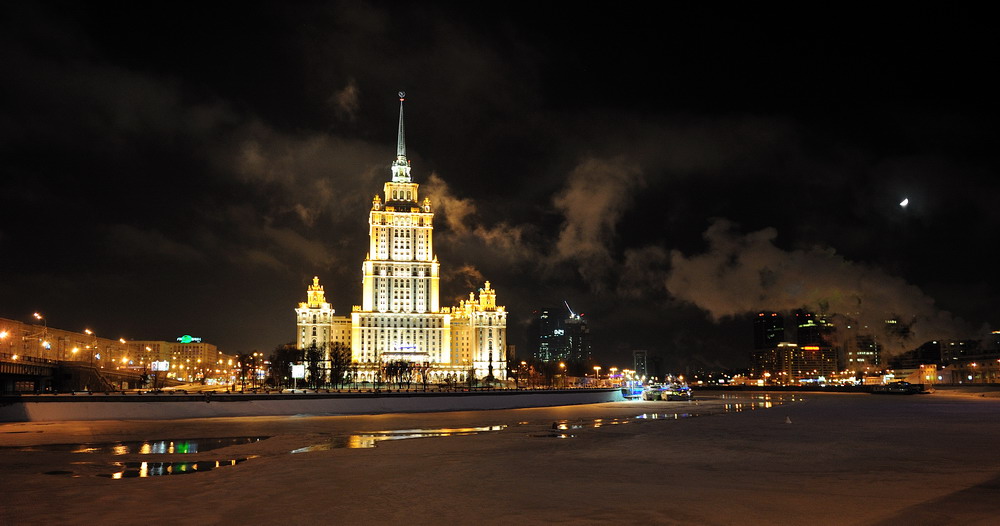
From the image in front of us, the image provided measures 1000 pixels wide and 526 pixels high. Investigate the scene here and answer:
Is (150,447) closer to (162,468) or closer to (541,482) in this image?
(162,468)

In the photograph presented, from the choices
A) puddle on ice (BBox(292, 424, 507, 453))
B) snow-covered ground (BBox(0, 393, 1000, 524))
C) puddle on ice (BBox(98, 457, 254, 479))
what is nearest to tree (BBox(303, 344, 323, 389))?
puddle on ice (BBox(292, 424, 507, 453))

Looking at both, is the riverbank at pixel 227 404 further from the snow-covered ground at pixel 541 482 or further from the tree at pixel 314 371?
the tree at pixel 314 371

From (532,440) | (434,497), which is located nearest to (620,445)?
(532,440)

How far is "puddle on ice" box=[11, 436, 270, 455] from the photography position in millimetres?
28844

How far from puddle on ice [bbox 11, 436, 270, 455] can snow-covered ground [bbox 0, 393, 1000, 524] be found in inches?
36.5

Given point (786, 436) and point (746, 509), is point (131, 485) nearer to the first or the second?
point (746, 509)

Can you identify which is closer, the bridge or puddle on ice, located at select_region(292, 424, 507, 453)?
puddle on ice, located at select_region(292, 424, 507, 453)

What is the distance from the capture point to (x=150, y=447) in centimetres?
3059

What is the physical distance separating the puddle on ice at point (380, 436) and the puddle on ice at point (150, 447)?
159 inches

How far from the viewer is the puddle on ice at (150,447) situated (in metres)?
28.8

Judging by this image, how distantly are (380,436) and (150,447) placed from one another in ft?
34.5

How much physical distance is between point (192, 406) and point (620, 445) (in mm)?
40282

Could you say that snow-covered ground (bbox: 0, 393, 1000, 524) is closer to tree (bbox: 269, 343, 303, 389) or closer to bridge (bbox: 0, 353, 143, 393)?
bridge (bbox: 0, 353, 143, 393)

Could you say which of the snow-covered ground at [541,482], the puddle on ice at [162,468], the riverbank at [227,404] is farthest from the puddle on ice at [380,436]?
the riverbank at [227,404]
